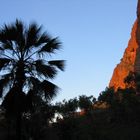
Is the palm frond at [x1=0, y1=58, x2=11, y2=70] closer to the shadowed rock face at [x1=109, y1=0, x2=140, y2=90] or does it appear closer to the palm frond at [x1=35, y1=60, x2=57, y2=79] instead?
the palm frond at [x1=35, y1=60, x2=57, y2=79]

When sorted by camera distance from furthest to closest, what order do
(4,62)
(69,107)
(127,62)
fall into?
(127,62)
(69,107)
(4,62)

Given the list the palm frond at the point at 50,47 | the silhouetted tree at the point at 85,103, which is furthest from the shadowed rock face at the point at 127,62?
the palm frond at the point at 50,47

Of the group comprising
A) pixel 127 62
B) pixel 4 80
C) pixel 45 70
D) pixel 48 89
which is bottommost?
pixel 48 89

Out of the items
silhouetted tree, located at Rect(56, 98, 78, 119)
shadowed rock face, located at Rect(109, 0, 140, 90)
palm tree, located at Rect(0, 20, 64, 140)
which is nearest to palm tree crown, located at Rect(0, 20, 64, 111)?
palm tree, located at Rect(0, 20, 64, 140)

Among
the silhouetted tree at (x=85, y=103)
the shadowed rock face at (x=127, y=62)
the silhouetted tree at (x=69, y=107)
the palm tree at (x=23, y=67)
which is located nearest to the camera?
the palm tree at (x=23, y=67)

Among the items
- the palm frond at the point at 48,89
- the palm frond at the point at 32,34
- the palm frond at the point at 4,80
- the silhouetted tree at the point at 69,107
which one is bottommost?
the palm frond at the point at 48,89

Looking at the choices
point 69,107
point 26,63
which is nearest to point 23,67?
point 26,63

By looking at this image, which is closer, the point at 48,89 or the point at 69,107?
the point at 48,89

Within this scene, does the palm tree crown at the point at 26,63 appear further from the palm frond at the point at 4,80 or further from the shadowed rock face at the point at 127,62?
the shadowed rock face at the point at 127,62

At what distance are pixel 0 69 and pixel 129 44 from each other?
112 m

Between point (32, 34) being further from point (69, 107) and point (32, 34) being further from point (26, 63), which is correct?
point (69, 107)

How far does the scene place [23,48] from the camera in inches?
712

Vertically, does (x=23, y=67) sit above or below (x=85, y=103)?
below

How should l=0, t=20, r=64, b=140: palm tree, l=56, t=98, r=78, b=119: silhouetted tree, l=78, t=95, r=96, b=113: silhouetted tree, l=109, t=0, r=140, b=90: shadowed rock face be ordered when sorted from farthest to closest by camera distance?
l=109, t=0, r=140, b=90: shadowed rock face < l=78, t=95, r=96, b=113: silhouetted tree < l=56, t=98, r=78, b=119: silhouetted tree < l=0, t=20, r=64, b=140: palm tree
